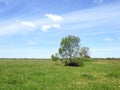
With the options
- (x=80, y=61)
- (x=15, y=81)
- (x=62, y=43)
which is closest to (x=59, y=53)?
(x=62, y=43)

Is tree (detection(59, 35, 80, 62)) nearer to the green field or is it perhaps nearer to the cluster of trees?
the cluster of trees

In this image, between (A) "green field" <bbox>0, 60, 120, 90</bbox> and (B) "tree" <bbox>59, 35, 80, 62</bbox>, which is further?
(B) "tree" <bbox>59, 35, 80, 62</bbox>

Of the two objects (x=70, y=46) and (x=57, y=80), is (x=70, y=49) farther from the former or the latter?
(x=57, y=80)

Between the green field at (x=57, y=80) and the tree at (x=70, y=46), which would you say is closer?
the green field at (x=57, y=80)

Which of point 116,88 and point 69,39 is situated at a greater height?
point 69,39

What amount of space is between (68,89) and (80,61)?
47.8 meters

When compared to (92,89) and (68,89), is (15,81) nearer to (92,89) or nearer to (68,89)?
(68,89)

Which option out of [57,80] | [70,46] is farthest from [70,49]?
[57,80]

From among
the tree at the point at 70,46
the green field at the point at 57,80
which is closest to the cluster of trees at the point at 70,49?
the tree at the point at 70,46

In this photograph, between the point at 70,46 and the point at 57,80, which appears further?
the point at 70,46

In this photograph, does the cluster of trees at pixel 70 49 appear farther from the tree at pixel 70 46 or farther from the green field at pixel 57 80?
the green field at pixel 57 80

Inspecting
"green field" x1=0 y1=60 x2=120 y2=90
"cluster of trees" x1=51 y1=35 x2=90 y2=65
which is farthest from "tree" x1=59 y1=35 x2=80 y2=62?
"green field" x1=0 y1=60 x2=120 y2=90

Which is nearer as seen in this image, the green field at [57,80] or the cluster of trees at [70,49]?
the green field at [57,80]

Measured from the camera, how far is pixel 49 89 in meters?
13.9
